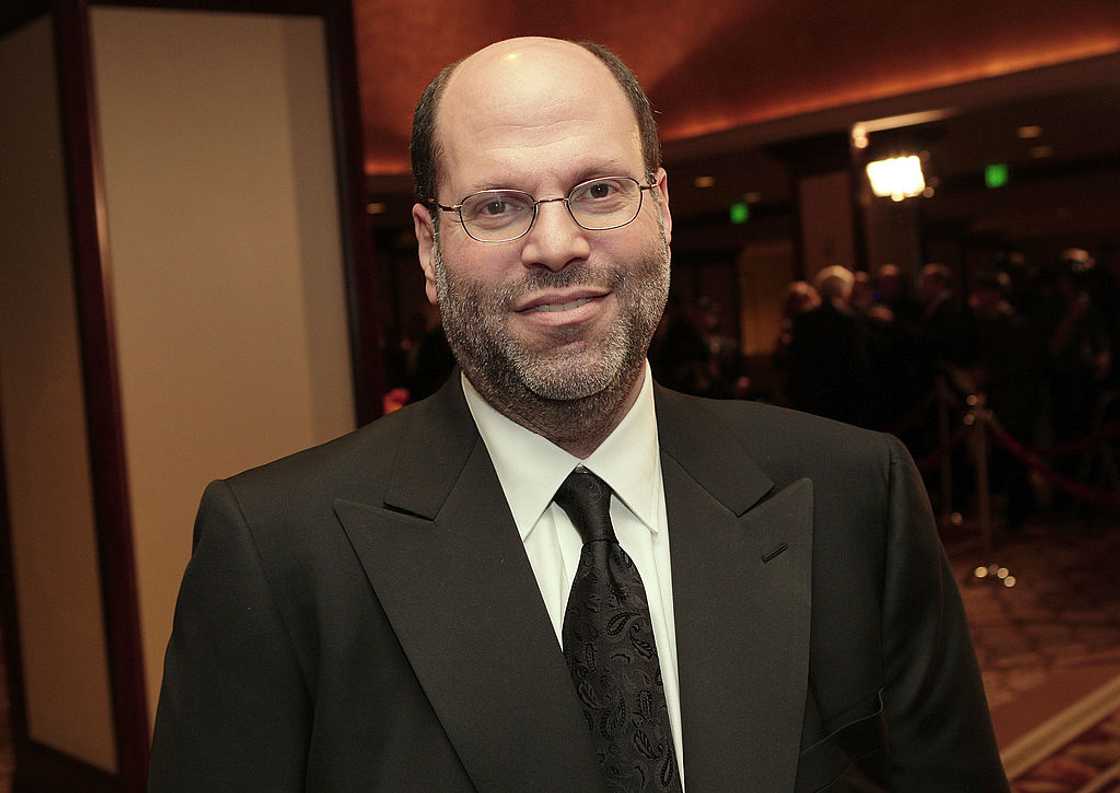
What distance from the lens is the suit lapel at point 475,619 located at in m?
1.17

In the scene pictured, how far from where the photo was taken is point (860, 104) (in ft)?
29.6

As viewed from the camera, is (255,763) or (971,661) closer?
(255,763)

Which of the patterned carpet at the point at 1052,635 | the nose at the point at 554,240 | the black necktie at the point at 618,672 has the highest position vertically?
the nose at the point at 554,240

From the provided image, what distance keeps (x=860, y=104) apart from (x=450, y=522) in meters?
8.33

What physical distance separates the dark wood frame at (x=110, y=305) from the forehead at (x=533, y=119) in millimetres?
2364

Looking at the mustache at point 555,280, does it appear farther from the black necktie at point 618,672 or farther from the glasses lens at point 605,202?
the black necktie at point 618,672

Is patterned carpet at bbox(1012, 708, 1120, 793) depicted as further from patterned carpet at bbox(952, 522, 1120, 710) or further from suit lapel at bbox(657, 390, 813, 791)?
suit lapel at bbox(657, 390, 813, 791)

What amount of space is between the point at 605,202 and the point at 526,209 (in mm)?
78

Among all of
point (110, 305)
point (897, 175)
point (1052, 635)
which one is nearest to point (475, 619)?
point (110, 305)

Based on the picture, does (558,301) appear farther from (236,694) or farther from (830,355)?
(830,355)

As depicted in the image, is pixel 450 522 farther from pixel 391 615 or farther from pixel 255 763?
pixel 255 763

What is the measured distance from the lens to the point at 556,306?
120 centimetres

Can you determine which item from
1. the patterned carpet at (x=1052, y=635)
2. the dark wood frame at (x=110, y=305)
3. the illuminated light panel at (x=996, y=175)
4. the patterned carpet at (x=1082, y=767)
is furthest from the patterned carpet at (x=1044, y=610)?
the illuminated light panel at (x=996, y=175)

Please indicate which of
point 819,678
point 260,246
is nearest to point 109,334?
point 260,246
